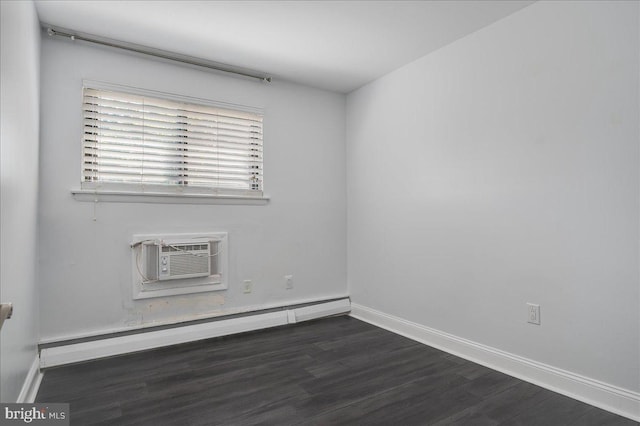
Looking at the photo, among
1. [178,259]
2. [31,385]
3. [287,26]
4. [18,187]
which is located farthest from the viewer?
[178,259]

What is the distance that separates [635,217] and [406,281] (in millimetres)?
1769

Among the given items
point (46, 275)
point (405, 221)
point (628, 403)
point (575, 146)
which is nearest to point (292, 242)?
point (405, 221)

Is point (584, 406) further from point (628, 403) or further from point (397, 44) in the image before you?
point (397, 44)

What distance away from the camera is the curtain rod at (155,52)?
2.71 m

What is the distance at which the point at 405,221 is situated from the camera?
11.1ft

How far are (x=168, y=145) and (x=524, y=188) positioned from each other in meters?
2.78

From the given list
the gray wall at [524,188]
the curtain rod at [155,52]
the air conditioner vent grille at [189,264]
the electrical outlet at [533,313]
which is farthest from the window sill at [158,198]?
the electrical outlet at [533,313]

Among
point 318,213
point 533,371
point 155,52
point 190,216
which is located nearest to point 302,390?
point 533,371

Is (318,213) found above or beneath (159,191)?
beneath

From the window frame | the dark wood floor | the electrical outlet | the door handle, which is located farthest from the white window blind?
the electrical outlet

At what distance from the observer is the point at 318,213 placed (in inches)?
155

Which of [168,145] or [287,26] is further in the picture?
[168,145]

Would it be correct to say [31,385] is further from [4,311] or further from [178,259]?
[4,311]

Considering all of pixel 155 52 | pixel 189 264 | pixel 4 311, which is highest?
pixel 155 52
